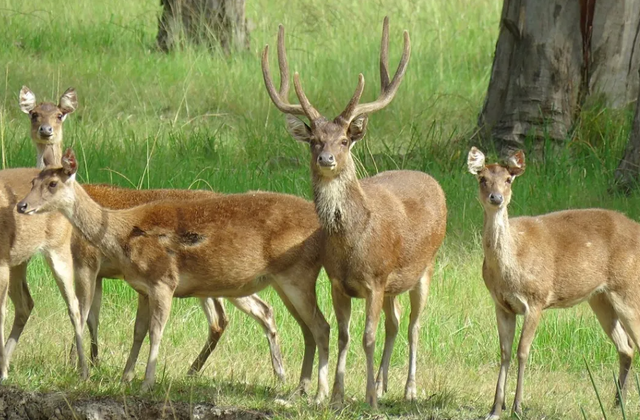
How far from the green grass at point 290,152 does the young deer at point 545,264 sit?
472 mm

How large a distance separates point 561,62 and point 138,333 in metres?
6.14

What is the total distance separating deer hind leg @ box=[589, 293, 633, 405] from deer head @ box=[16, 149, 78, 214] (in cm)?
339

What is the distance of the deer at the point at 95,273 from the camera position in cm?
822

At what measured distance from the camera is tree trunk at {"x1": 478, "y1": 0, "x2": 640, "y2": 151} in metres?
12.4

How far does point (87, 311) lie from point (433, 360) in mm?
2470

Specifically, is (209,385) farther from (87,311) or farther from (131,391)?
(87,311)

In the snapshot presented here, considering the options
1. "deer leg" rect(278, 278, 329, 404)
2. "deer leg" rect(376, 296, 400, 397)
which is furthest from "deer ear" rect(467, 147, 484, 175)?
"deer leg" rect(376, 296, 400, 397)

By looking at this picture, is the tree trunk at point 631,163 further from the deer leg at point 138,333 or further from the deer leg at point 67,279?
the deer leg at point 67,279

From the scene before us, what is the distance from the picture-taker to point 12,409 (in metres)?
7.42

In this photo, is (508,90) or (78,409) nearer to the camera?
(78,409)

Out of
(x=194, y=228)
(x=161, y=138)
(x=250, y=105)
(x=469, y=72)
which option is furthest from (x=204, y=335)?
(x=469, y=72)

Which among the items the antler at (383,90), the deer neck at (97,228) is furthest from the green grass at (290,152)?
the antler at (383,90)

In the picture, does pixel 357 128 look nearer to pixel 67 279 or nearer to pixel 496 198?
pixel 496 198

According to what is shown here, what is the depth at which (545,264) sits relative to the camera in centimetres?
741
